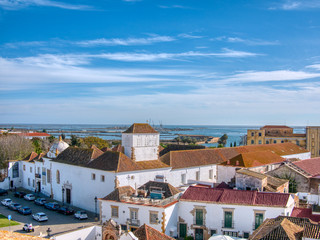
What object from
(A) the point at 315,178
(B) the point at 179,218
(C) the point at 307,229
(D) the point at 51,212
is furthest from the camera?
(A) the point at 315,178

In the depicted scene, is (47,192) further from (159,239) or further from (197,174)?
(159,239)

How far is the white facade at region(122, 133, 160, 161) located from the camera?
129ft

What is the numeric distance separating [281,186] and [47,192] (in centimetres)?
3044

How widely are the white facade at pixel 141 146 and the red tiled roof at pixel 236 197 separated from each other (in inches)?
420

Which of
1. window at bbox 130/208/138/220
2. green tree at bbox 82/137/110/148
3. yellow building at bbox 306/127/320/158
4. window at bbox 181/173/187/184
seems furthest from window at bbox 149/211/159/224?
yellow building at bbox 306/127/320/158

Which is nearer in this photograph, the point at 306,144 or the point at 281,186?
the point at 281,186

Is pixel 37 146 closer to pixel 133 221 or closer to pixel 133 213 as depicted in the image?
pixel 133 213

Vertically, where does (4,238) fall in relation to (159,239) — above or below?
above

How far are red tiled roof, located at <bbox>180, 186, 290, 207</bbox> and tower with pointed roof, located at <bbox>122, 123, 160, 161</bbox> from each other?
10.7 m

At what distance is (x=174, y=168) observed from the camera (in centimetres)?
4122

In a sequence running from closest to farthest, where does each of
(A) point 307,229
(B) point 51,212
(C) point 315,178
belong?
(A) point 307,229, (B) point 51,212, (C) point 315,178

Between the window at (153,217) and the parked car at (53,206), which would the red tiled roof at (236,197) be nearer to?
the window at (153,217)

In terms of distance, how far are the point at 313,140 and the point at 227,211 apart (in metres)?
55.5

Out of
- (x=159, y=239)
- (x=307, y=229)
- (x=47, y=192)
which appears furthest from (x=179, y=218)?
(x=47, y=192)
